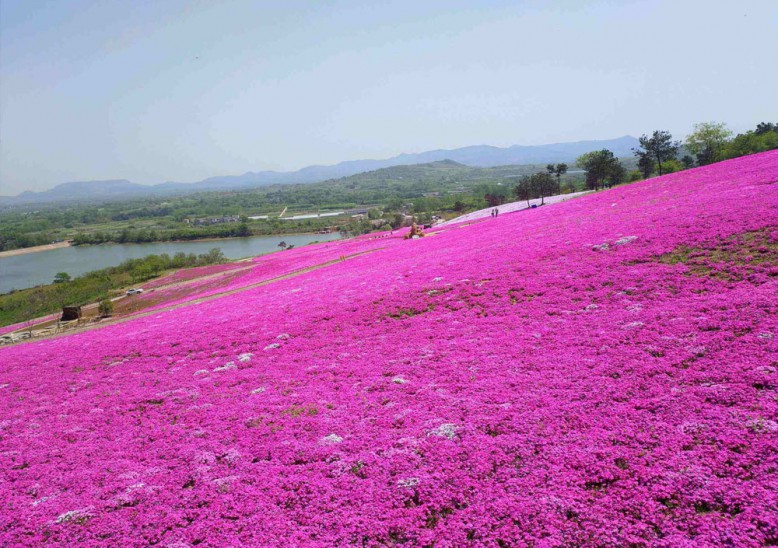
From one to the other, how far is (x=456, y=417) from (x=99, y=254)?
575 ft

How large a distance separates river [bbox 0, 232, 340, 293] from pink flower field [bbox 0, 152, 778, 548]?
324 ft

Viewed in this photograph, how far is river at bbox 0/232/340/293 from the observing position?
373 feet

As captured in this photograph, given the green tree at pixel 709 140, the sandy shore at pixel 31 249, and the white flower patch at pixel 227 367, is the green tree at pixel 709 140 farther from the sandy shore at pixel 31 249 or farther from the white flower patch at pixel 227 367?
the sandy shore at pixel 31 249

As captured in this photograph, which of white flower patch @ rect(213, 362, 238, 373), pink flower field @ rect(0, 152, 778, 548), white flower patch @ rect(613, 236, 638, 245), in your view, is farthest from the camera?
white flower patch @ rect(613, 236, 638, 245)

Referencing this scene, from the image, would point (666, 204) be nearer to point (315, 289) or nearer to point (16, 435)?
point (315, 289)

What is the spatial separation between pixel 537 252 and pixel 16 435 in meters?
21.7

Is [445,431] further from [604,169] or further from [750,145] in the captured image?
[750,145]

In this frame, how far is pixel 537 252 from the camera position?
20.9 meters

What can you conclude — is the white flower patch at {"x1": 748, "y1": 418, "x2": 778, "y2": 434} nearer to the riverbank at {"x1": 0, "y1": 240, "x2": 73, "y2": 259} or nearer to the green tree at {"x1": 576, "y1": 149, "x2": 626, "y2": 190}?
the green tree at {"x1": 576, "y1": 149, "x2": 626, "y2": 190}

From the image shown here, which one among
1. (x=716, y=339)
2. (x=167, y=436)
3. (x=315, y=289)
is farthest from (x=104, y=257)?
(x=716, y=339)

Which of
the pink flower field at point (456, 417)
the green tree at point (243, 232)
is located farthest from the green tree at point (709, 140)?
the green tree at point (243, 232)

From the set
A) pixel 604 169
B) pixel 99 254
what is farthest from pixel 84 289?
pixel 604 169

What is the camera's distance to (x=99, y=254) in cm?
14638

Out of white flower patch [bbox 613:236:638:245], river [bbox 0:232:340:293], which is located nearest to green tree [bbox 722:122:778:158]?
white flower patch [bbox 613:236:638:245]
